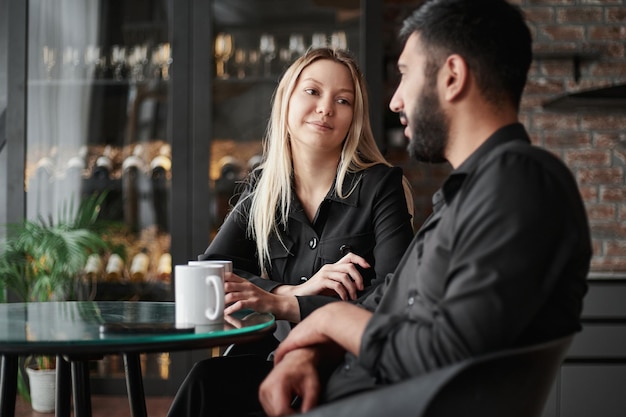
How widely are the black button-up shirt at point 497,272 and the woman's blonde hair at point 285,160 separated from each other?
92 cm

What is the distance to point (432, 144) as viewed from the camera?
4.52ft

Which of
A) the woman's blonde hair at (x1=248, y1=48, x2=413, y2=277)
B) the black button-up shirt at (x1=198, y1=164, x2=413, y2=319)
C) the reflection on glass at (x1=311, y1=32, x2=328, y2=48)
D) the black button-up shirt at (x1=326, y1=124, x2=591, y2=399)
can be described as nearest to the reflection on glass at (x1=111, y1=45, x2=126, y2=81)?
the reflection on glass at (x1=311, y1=32, x2=328, y2=48)

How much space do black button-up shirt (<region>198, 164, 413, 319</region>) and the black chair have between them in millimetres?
981

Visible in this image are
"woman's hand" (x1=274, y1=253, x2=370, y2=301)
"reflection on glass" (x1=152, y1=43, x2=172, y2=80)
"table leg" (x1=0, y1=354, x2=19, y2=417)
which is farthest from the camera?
"reflection on glass" (x1=152, y1=43, x2=172, y2=80)

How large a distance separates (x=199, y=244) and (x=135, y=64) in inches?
36.5

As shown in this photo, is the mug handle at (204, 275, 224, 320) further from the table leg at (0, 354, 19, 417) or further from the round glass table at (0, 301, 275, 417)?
the table leg at (0, 354, 19, 417)

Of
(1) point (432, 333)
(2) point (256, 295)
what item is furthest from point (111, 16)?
(1) point (432, 333)

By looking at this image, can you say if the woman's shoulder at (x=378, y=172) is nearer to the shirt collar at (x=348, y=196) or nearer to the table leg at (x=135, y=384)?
the shirt collar at (x=348, y=196)

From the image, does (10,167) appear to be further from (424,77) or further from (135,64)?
(424,77)

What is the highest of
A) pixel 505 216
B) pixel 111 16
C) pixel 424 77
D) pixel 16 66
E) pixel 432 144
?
pixel 111 16

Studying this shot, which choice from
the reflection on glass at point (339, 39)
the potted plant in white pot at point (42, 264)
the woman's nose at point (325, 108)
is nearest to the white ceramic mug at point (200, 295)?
the woman's nose at point (325, 108)

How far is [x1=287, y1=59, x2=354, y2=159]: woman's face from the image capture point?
214 cm

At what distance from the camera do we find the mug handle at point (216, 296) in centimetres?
148

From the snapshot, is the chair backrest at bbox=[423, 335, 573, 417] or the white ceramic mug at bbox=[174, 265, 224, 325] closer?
the chair backrest at bbox=[423, 335, 573, 417]
